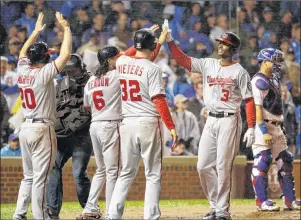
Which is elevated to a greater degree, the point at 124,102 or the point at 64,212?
the point at 124,102

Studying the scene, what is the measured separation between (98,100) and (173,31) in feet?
24.1

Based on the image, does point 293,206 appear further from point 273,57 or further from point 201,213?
point 273,57

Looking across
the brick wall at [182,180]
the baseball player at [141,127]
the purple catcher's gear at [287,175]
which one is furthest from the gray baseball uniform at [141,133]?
the brick wall at [182,180]

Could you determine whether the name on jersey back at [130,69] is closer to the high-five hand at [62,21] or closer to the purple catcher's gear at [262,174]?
the high-five hand at [62,21]

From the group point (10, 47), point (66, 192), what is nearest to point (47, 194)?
point (66, 192)

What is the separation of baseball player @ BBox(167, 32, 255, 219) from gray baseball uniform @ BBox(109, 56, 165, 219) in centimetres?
98

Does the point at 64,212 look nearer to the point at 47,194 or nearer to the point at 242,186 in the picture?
the point at 47,194

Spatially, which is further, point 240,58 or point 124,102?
point 240,58

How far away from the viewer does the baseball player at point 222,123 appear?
13.6 meters

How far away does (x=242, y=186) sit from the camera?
1992 centimetres

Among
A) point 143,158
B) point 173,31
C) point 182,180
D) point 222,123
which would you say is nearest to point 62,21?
point 143,158

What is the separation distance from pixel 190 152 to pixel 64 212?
4383mm

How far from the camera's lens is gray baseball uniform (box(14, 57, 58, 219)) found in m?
13.0

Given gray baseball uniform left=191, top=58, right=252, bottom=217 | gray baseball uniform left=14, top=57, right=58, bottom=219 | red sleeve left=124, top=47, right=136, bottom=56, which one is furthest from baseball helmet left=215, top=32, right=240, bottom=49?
gray baseball uniform left=14, top=57, right=58, bottom=219
